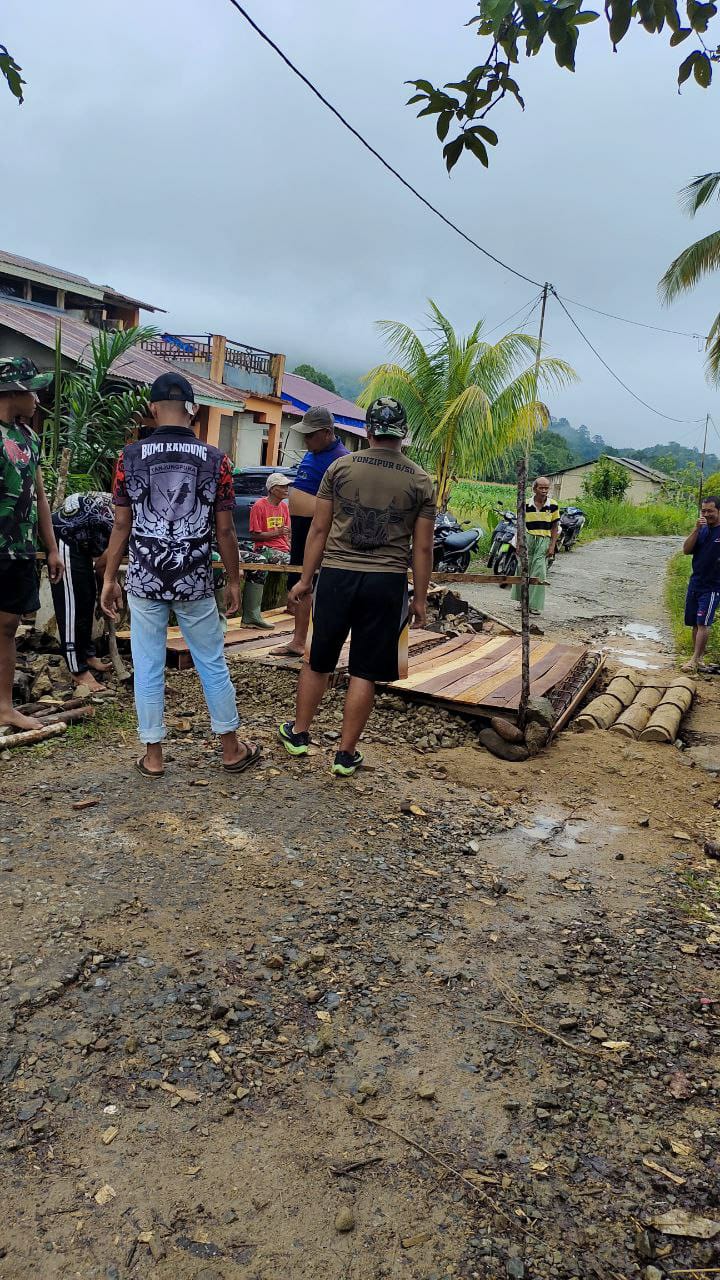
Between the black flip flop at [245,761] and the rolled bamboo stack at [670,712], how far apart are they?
2.90m

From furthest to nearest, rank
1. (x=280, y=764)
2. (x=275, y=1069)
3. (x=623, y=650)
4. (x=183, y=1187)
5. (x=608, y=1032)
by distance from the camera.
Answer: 1. (x=623, y=650)
2. (x=280, y=764)
3. (x=608, y=1032)
4. (x=275, y=1069)
5. (x=183, y=1187)

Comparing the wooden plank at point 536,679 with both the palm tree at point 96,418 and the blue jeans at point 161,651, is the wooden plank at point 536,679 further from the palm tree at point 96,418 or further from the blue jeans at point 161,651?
the palm tree at point 96,418

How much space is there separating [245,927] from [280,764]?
1495 mm

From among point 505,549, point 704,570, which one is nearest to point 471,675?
point 704,570

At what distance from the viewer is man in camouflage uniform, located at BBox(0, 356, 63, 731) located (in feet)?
13.4

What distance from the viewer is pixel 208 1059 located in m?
2.30

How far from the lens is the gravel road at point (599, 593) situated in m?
11.3

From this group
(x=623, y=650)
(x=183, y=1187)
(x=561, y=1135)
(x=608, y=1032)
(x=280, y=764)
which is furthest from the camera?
(x=623, y=650)

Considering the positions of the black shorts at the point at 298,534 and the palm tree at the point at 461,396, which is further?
the palm tree at the point at 461,396

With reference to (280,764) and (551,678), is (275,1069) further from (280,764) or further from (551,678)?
(551,678)

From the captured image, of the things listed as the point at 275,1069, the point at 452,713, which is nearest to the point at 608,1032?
the point at 275,1069

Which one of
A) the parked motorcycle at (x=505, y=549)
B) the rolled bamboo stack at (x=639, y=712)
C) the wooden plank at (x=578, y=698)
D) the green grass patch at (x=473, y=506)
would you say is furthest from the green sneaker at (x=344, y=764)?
the green grass patch at (x=473, y=506)

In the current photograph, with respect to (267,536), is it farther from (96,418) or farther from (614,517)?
(614,517)

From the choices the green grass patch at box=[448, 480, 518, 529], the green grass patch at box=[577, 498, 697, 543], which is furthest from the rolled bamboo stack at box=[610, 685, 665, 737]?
the green grass patch at box=[577, 498, 697, 543]
